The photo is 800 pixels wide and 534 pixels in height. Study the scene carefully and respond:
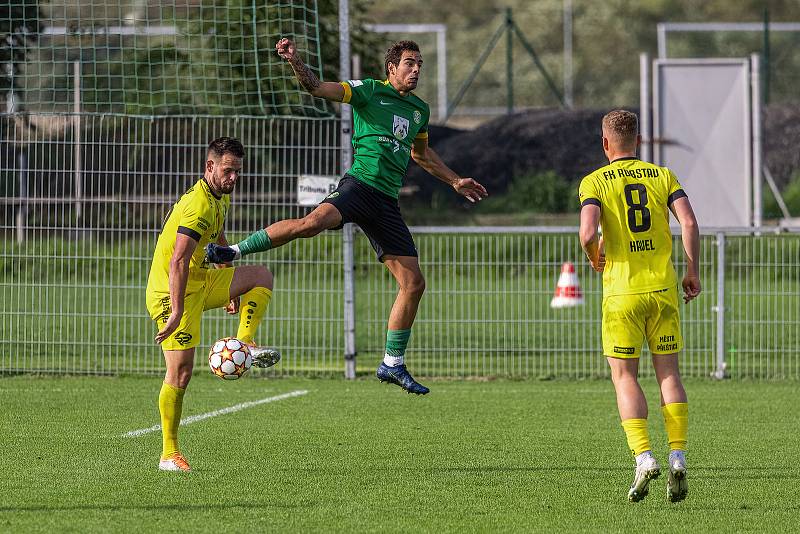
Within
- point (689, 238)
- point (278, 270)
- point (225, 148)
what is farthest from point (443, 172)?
point (278, 270)

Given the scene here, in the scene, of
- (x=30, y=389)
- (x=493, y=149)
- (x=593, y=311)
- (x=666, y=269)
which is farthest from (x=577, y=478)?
(x=493, y=149)

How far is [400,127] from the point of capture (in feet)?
31.9

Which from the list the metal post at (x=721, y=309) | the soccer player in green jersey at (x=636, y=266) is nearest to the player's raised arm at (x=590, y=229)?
the soccer player in green jersey at (x=636, y=266)

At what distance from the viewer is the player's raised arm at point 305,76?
8695 millimetres

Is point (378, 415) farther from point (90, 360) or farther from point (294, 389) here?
→ point (90, 360)

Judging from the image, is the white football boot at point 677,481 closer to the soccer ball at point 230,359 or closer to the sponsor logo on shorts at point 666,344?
the sponsor logo on shorts at point 666,344

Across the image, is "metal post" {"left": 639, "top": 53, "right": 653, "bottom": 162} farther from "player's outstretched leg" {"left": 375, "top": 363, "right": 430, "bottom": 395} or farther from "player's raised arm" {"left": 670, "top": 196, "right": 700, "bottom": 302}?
"player's raised arm" {"left": 670, "top": 196, "right": 700, "bottom": 302}

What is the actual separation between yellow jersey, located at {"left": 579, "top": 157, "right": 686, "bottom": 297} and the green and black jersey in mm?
2188

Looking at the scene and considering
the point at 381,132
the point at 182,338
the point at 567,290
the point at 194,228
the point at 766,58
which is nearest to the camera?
the point at 194,228


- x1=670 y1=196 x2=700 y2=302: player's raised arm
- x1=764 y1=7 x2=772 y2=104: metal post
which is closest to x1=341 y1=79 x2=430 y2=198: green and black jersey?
x1=670 y1=196 x2=700 y2=302: player's raised arm

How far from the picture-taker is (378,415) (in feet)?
37.7

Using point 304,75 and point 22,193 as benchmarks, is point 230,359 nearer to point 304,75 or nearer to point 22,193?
point 304,75

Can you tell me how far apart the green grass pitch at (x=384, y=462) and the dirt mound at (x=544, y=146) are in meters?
18.3

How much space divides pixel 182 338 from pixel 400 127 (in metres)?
2.08
